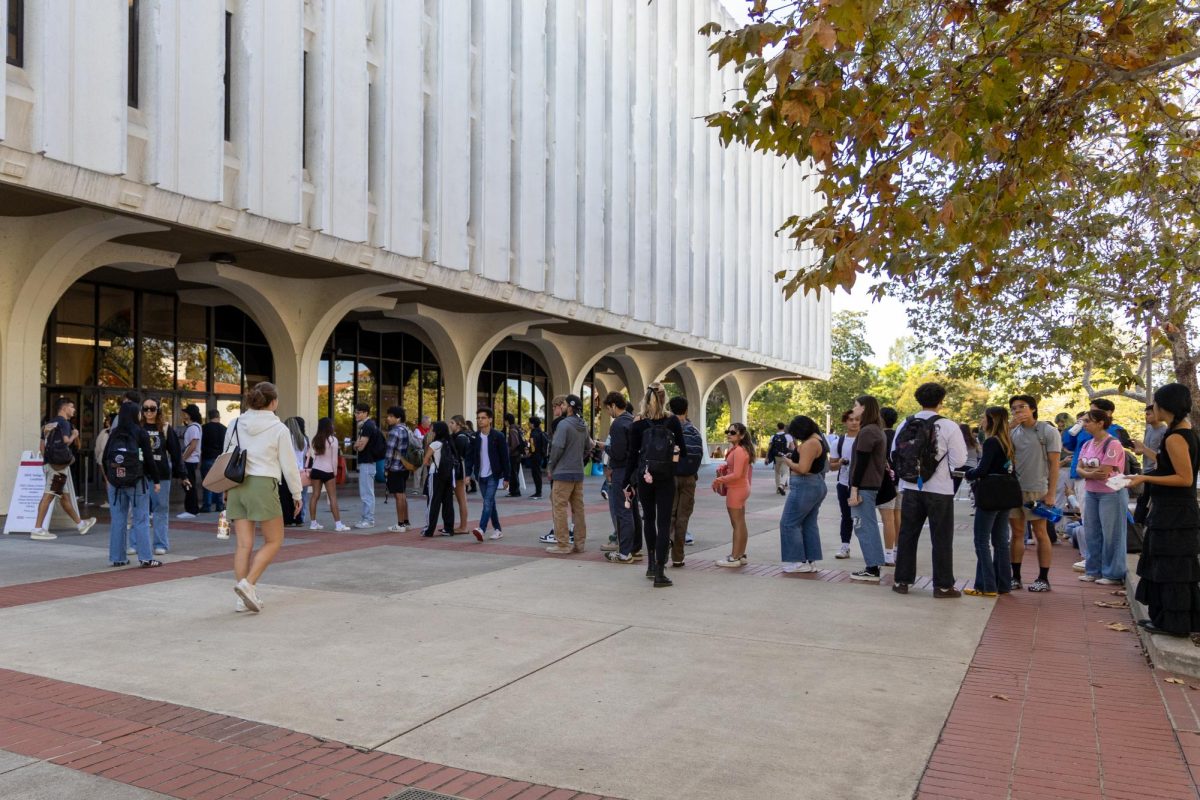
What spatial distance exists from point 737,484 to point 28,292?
A: 37.7 feet

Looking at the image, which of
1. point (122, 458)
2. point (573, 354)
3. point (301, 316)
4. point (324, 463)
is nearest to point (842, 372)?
point (573, 354)

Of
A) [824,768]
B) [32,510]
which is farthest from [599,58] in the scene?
[824,768]

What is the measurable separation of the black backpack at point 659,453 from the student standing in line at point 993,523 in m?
2.78

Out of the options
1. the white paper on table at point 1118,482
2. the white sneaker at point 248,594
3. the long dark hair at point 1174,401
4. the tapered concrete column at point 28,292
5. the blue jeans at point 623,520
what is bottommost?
the white sneaker at point 248,594

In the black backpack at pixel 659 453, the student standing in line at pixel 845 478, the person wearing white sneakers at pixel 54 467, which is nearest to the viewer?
the black backpack at pixel 659 453

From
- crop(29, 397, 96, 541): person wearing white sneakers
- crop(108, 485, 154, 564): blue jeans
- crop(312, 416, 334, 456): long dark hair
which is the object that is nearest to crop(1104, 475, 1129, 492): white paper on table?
crop(108, 485, 154, 564): blue jeans

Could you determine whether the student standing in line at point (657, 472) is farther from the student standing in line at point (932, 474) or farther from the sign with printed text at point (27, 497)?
the sign with printed text at point (27, 497)

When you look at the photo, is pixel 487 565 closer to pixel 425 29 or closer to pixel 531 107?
pixel 425 29

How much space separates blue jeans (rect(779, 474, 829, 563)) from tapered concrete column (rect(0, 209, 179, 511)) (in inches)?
409

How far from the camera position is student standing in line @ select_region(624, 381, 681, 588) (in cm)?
885

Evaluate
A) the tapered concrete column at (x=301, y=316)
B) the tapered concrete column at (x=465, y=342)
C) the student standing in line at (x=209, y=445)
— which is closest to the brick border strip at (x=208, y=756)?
the student standing in line at (x=209, y=445)

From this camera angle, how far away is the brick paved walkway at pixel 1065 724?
161 inches

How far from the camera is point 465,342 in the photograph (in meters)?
25.0

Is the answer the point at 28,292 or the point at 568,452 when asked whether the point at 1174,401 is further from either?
the point at 28,292
